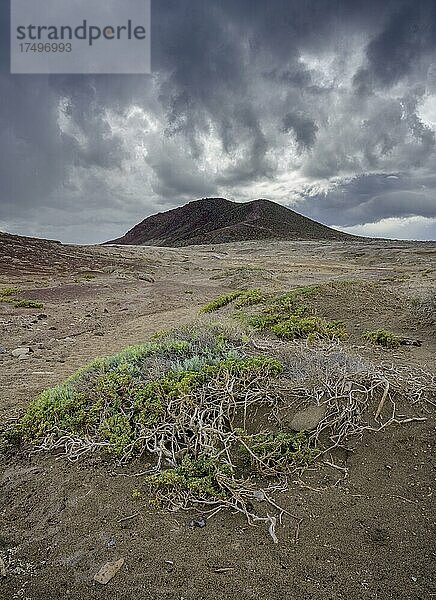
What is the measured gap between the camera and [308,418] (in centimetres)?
382

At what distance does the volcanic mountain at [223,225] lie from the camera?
10981 centimetres

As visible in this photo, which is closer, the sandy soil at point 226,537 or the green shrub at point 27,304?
the sandy soil at point 226,537

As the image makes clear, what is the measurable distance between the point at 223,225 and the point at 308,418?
12905cm

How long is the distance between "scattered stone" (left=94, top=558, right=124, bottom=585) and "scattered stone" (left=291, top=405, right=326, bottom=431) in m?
1.75

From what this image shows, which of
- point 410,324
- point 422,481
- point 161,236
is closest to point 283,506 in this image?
point 422,481

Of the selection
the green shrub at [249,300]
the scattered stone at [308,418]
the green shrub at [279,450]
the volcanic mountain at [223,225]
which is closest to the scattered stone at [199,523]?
the green shrub at [279,450]

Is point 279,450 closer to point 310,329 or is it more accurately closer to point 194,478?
point 194,478

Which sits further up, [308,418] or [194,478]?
[308,418]

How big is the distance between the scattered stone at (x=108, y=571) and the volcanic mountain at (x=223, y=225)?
99123 millimetres

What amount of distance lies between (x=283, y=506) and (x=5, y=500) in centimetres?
215

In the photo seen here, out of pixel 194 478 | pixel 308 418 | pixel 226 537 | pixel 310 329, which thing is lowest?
pixel 226 537

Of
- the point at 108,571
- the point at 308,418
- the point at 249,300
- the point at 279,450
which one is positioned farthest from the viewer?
the point at 249,300

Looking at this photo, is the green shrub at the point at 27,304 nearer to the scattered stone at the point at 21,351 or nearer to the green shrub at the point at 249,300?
the scattered stone at the point at 21,351

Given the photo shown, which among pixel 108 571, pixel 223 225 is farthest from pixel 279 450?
pixel 223 225
